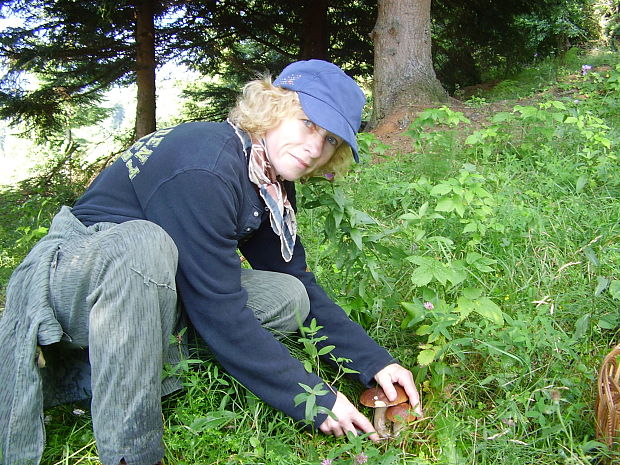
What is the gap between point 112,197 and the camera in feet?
6.02

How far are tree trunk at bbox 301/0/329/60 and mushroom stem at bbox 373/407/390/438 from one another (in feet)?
23.1

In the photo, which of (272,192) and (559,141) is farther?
(559,141)

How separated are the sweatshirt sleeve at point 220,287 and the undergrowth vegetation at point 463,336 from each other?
4.8 inches

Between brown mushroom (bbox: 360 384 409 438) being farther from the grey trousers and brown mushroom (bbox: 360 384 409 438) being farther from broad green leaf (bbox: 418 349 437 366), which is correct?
the grey trousers

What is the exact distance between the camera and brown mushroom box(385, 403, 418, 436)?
1798mm

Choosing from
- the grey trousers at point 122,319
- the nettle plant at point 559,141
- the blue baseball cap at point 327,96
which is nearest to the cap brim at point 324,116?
the blue baseball cap at point 327,96

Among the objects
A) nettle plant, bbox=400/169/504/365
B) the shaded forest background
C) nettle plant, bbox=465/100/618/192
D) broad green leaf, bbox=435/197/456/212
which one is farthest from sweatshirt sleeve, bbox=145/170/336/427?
the shaded forest background

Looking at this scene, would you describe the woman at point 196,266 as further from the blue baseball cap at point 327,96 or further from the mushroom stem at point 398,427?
the mushroom stem at point 398,427

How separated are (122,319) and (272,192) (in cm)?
67

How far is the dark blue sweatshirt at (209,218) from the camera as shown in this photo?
1.65 meters

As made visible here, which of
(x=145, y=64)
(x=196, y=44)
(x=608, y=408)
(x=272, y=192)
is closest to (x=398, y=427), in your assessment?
(x=608, y=408)

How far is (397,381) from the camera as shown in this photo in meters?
1.96

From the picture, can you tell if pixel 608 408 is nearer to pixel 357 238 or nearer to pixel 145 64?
pixel 357 238

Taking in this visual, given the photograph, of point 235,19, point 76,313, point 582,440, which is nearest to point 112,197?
point 76,313
